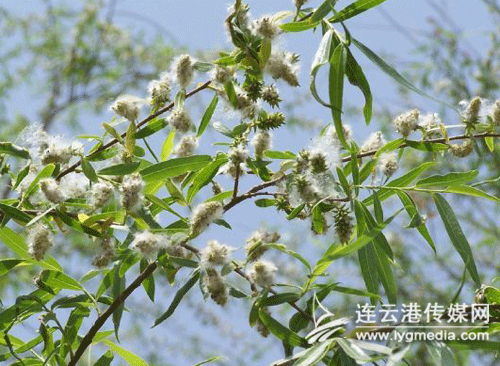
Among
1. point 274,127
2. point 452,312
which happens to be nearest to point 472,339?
point 452,312

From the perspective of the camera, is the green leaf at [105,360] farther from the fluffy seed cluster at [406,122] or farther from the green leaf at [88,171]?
the fluffy seed cluster at [406,122]

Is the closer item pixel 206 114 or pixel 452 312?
pixel 452 312

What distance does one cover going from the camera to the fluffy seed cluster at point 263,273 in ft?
3.46

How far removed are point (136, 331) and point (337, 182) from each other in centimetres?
374

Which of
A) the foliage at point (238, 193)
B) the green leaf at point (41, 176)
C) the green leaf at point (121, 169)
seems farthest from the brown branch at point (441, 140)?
the green leaf at point (41, 176)

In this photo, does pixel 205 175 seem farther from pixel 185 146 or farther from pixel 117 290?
pixel 117 290

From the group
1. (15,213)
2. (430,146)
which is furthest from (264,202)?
(15,213)

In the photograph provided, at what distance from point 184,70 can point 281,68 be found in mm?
153

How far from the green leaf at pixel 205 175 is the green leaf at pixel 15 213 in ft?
0.74

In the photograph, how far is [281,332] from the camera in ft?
3.65

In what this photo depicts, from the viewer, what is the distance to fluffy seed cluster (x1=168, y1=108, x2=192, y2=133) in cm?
119

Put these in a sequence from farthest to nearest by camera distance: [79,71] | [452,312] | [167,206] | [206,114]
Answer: [79,71], [206,114], [167,206], [452,312]

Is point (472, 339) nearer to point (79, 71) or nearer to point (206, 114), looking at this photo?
point (206, 114)

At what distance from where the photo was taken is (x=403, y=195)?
4.04 ft
